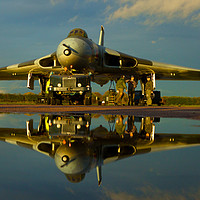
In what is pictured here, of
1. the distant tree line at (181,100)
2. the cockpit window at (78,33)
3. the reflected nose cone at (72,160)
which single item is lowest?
the reflected nose cone at (72,160)

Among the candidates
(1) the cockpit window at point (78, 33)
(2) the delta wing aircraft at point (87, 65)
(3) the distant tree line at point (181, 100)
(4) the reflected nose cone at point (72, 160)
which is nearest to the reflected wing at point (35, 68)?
(2) the delta wing aircraft at point (87, 65)

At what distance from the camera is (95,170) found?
59.4 inches

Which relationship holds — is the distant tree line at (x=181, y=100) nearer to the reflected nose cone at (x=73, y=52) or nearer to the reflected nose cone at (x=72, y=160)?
the reflected nose cone at (x=73, y=52)

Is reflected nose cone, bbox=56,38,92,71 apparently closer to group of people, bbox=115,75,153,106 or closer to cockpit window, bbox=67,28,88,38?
cockpit window, bbox=67,28,88,38

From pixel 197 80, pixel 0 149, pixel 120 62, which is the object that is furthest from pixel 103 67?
pixel 0 149

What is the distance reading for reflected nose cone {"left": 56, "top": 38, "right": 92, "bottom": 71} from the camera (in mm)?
15664

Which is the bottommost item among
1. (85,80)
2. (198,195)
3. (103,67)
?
(198,195)

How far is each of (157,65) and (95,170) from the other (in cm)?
2065

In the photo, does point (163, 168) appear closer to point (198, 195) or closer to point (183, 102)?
point (198, 195)

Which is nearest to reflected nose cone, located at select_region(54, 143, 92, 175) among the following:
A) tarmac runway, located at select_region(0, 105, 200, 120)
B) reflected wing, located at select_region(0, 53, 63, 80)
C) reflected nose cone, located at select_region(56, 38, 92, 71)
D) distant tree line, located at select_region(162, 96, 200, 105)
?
tarmac runway, located at select_region(0, 105, 200, 120)

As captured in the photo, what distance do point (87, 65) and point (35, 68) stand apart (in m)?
6.15

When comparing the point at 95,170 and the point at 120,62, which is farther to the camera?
the point at 120,62

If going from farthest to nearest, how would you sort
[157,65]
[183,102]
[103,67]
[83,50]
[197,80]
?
[183,102], [197,80], [157,65], [103,67], [83,50]

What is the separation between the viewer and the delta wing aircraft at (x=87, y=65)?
15930 mm
